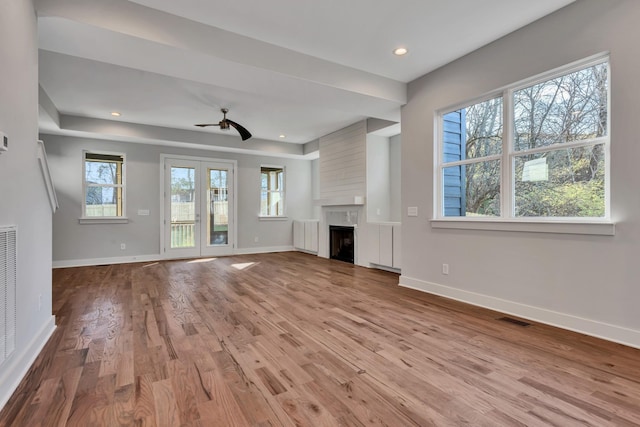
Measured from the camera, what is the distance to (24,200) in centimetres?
215

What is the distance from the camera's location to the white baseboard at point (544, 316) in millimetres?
2467

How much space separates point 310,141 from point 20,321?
6.56 meters

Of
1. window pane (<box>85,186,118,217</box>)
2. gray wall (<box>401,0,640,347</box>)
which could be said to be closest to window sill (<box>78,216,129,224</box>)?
window pane (<box>85,186,118,217</box>)

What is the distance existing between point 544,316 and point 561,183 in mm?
A: 1263

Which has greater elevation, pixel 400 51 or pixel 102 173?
pixel 400 51

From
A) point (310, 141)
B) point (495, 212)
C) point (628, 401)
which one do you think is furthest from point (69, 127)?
point (628, 401)

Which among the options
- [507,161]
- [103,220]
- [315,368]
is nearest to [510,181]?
[507,161]

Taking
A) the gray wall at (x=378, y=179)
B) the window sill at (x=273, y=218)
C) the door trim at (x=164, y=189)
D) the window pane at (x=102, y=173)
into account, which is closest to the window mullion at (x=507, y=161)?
the gray wall at (x=378, y=179)

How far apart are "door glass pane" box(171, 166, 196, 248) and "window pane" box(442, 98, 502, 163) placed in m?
5.69

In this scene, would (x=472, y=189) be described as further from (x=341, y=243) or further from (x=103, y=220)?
(x=103, y=220)

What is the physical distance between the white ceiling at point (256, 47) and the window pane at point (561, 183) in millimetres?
1354

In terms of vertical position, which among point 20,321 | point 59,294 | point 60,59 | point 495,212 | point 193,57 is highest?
point 60,59

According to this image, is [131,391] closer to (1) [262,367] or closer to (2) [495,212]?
(1) [262,367]

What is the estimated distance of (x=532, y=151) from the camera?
3100mm
